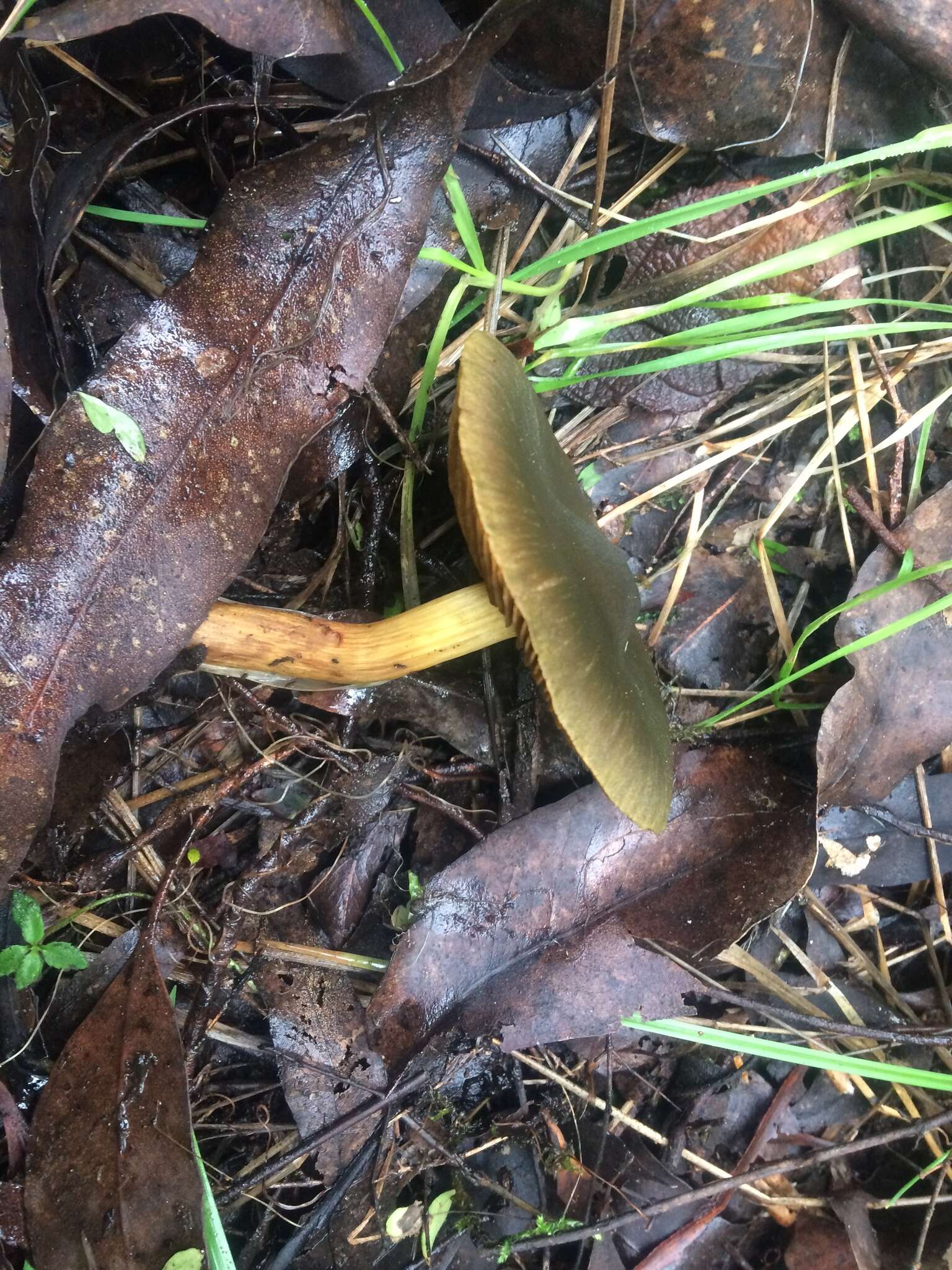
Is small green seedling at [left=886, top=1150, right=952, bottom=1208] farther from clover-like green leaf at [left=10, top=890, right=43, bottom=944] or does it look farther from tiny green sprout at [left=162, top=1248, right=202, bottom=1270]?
clover-like green leaf at [left=10, top=890, right=43, bottom=944]

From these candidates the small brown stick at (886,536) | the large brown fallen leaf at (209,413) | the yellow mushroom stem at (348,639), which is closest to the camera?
the large brown fallen leaf at (209,413)

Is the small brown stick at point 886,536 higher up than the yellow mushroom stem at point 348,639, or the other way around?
the yellow mushroom stem at point 348,639

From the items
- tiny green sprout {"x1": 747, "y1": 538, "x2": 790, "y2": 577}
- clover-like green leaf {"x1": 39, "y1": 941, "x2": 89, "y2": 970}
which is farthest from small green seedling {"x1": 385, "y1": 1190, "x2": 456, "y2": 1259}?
tiny green sprout {"x1": 747, "y1": 538, "x2": 790, "y2": 577}

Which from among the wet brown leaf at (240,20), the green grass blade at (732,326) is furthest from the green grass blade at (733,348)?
the wet brown leaf at (240,20)

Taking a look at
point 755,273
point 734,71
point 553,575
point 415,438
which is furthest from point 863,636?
point 734,71

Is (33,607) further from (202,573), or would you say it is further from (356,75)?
(356,75)

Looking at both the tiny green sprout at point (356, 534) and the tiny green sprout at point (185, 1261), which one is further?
the tiny green sprout at point (356, 534)

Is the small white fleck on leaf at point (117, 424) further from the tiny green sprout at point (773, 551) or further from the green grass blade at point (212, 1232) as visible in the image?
the tiny green sprout at point (773, 551)

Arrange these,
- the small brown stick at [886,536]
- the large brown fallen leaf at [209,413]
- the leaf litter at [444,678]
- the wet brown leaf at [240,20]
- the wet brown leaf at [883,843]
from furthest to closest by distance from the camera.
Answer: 1. the wet brown leaf at [883,843]
2. the small brown stick at [886,536]
3. the leaf litter at [444,678]
4. the large brown fallen leaf at [209,413]
5. the wet brown leaf at [240,20]
